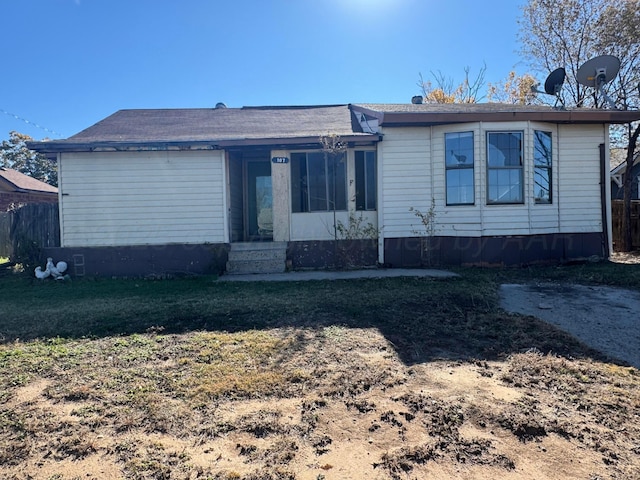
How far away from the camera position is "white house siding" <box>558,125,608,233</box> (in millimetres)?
8656

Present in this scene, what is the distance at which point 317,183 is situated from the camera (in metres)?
9.20

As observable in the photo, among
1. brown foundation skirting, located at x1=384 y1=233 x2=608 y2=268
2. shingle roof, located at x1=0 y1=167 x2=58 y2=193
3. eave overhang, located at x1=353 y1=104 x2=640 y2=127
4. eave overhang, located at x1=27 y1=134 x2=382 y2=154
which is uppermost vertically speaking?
shingle roof, located at x1=0 y1=167 x2=58 y2=193

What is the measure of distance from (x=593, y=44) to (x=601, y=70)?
5.06 m

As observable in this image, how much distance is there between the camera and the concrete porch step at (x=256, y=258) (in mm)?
8625

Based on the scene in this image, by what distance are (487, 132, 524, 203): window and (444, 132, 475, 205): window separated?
376 mm

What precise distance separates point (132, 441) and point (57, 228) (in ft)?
27.2

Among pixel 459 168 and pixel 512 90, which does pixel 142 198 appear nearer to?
pixel 459 168

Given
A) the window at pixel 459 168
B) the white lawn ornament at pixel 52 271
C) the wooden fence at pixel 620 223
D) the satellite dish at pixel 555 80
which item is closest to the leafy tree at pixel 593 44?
the wooden fence at pixel 620 223

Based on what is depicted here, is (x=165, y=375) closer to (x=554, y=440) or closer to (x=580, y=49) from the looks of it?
(x=554, y=440)

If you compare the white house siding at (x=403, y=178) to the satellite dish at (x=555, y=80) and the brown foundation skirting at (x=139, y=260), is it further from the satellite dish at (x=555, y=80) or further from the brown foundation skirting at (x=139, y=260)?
the satellite dish at (x=555, y=80)

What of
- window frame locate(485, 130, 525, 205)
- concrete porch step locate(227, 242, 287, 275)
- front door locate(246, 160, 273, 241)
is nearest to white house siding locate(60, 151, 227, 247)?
concrete porch step locate(227, 242, 287, 275)

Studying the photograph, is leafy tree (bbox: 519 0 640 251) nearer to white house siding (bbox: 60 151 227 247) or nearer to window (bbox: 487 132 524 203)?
window (bbox: 487 132 524 203)

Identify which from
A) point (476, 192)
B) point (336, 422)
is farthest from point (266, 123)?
point (336, 422)

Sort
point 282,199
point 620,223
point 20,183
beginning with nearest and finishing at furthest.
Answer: point 282,199
point 620,223
point 20,183
